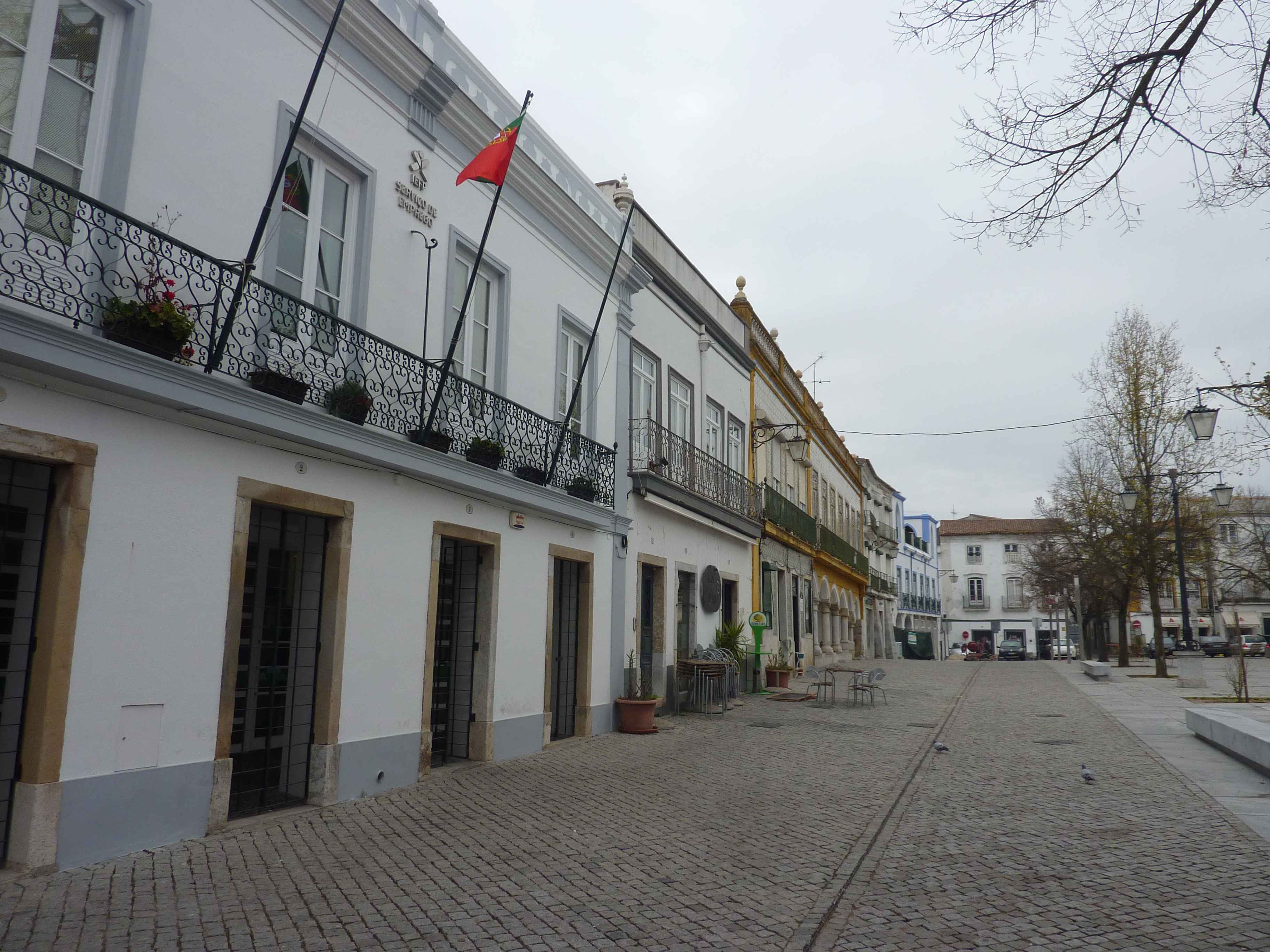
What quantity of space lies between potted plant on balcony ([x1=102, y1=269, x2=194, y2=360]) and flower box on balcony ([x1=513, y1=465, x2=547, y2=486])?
4.79 m

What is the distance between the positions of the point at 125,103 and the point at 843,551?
95.5 feet

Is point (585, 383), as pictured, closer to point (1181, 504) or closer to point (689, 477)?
point (689, 477)

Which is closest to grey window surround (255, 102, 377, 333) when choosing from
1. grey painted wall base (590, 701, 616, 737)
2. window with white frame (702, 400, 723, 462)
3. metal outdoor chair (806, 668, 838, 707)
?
grey painted wall base (590, 701, 616, 737)

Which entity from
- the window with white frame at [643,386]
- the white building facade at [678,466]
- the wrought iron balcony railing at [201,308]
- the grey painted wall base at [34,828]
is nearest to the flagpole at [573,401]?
the wrought iron balcony railing at [201,308]

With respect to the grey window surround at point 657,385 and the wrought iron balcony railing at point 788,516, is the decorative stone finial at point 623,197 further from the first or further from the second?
the wrought iron balcony railing at point 788,516

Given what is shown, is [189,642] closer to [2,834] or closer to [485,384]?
[2,834]

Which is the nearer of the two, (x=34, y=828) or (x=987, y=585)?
(x=34, y=828)

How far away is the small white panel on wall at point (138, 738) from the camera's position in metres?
5.88

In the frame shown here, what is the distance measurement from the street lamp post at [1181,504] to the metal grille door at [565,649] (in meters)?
10.2

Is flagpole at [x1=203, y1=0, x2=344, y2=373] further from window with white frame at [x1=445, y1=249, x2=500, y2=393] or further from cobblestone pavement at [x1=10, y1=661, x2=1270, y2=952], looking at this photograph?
cobblestone pavement at [x1=10, y1=661, x2=1270, y2=952]

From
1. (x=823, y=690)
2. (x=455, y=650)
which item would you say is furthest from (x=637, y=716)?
(x=823, y=690)

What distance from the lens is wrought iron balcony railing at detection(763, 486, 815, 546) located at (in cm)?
2186

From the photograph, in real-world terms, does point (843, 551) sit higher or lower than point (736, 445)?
lower

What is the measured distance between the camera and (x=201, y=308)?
21.5 feet
